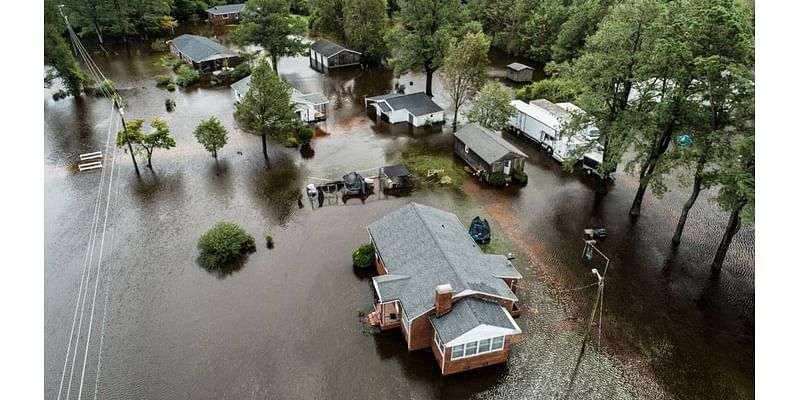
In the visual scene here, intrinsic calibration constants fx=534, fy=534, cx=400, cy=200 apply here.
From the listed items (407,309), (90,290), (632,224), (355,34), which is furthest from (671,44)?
(355,34)

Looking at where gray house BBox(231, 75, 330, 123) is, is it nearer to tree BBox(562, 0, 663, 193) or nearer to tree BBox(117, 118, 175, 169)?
tree BBox(117, 118, 175, 169)

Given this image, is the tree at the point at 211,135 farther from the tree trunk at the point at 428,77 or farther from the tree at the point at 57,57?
the tree trunk at the point at 428,77

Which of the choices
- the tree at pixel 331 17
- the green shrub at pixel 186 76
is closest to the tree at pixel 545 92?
the tree at pixel 331 17

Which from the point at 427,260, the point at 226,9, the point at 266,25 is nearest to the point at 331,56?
the point at 266,25

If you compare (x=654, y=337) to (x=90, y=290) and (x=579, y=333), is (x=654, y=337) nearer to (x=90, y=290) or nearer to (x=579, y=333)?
(x=579, y=333)

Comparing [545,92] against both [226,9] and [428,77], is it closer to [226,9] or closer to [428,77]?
[428,77]

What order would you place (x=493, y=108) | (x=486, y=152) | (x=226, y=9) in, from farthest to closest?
(x=226, y=9) < (x=493, y=108) < (x=486, y=152)

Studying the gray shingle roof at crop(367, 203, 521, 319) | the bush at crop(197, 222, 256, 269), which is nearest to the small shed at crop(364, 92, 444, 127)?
the gray shingle roof at crop(367, 203, 521, 319)
